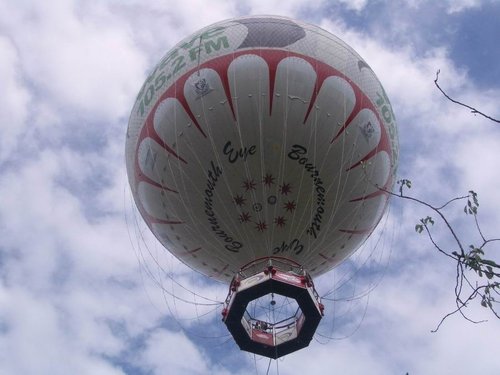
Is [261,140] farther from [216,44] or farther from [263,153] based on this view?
[216,44]

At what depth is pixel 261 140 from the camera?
1484 cm

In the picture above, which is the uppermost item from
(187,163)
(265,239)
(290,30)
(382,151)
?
(290,30)

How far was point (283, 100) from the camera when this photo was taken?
1473cm

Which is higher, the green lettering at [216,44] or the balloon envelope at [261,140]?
the green lettering at [216,44]

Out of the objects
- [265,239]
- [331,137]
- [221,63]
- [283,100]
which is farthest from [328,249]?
[221,63]

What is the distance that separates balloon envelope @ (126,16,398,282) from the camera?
14797 mm

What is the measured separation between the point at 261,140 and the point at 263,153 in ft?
1.06

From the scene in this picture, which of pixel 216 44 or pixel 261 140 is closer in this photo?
pixel 261 140

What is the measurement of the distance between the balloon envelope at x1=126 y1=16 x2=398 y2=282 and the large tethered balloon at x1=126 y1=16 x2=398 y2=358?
0.03 meters

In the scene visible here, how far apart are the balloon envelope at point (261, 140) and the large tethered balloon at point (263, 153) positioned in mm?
27

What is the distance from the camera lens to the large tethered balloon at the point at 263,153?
48.6 ft

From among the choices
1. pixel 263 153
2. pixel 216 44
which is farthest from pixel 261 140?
pixel 216 44

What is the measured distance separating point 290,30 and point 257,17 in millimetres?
1155

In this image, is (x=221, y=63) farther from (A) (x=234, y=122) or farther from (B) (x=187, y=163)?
(B) (x=187, y=163)
